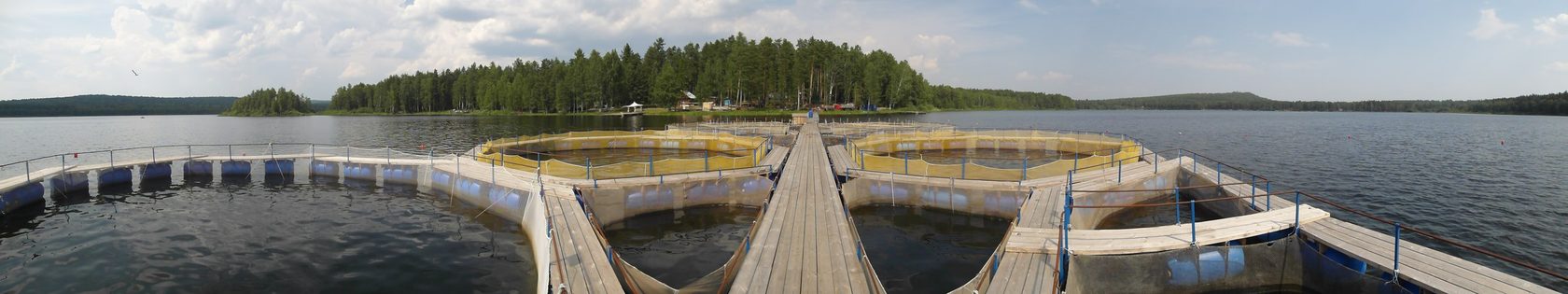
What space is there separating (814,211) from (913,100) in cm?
14435

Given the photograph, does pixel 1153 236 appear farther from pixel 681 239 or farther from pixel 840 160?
pixel 840 160

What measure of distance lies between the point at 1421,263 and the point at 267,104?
220m

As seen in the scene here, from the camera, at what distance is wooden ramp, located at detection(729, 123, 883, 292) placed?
11.0m

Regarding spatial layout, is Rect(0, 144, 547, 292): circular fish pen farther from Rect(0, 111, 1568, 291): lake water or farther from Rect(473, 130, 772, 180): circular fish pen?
Rect(473, 130, 772, 180): circular fish pen

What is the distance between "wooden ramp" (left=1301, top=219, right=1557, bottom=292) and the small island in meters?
216

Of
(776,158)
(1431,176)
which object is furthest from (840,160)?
(1431,176)

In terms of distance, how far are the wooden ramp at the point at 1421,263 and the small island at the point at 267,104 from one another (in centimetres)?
21579

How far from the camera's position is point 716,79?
132000 mm

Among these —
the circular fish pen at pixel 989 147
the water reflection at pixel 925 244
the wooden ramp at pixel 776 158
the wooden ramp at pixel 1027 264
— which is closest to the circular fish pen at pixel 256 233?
the wooden ramp at pixel 1027 264

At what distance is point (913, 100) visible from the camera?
157000 mm

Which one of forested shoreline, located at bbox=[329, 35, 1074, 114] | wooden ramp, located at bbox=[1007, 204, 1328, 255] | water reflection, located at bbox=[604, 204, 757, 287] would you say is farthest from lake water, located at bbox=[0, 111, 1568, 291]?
forested shoreline, located at bbox=[329, 35, 1074, 114]

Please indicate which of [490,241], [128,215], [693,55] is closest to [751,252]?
[490,241]

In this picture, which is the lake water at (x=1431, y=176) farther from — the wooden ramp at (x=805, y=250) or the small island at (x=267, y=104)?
the small island at (x=267, y=104)

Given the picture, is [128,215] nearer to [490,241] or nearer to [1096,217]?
[490,241]
